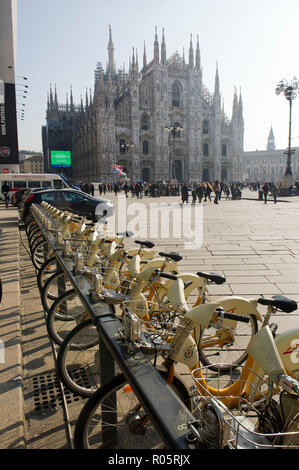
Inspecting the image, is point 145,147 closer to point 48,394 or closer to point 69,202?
point 69,202

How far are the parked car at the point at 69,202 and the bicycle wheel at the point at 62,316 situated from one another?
7975 millimetres

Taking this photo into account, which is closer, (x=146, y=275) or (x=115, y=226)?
(x=146, y=275)

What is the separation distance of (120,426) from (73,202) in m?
10.6

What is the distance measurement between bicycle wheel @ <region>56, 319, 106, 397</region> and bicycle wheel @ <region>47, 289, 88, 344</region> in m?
0.34

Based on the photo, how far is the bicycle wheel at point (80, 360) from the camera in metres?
2.65

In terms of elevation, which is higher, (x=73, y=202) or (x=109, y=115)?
(x=109, y=115)

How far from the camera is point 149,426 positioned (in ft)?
6.69

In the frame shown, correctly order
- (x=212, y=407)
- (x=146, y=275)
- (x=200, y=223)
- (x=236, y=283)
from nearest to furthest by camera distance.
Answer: (x=212, y=407), (x=146, y=275), (x=236, y=283), (x=200, y=223)

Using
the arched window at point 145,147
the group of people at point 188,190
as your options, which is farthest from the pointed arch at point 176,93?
the group of people at point 188,190

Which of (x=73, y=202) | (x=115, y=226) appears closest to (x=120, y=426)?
(x=115, y=226)

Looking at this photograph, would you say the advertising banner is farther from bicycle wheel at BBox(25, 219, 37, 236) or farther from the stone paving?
bicycle wheel at BBox(25, 219, 37, 236)
